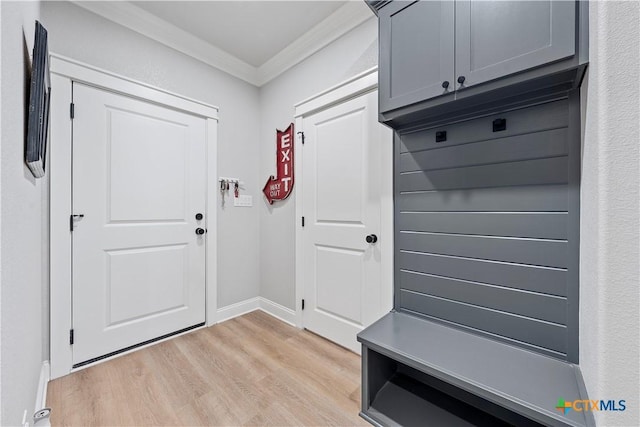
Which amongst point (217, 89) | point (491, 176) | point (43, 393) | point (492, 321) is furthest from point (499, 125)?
point (43, 393)

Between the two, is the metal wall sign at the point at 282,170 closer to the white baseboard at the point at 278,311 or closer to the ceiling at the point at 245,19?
the ceiling at the point at 245,19

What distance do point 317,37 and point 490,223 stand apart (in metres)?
2.09

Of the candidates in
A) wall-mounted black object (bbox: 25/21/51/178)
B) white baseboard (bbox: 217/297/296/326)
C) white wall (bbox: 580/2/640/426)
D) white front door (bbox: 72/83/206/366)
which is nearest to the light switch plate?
white front door (bbox: 72/83/206/366)

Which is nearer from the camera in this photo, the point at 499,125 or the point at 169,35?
the point at 499,125

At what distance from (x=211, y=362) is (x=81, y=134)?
1918 millimetres

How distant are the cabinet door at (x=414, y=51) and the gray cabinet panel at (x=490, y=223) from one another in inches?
24.9

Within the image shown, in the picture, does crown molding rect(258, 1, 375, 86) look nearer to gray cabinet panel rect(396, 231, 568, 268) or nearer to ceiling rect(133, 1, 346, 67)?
ceiling rect(133, 1, 346, 67)

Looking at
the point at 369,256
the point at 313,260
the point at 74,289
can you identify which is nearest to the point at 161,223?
the point at 74,289

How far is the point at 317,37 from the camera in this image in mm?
2318

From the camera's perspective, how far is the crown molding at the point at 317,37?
6.57 ft

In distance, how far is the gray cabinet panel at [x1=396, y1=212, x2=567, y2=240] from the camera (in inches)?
44.6

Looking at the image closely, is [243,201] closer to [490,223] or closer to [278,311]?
[278,311]

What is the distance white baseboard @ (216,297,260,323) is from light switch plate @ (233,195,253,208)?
107cm

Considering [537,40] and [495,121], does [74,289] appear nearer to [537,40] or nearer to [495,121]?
[495,121]
